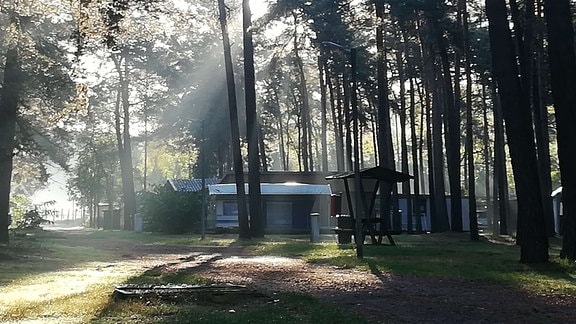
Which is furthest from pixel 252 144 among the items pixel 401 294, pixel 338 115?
pixel 401 294

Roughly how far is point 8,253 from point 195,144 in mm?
36405

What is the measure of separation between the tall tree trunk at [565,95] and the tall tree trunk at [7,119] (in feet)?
47.1

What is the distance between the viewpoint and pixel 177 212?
45.1 meters

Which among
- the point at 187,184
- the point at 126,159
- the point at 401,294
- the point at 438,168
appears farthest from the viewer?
the point at 126,159

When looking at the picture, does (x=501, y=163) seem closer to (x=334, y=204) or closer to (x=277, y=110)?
(x=334, y=204)

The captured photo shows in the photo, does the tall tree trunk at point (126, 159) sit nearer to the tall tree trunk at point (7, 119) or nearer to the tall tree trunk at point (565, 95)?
the tall tree trunk at point (7, 119)

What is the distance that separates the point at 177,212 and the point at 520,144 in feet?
103

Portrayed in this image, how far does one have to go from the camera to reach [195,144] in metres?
56.9

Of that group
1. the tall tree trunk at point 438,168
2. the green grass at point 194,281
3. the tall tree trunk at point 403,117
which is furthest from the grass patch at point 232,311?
the tall tree trunk at point 403,117

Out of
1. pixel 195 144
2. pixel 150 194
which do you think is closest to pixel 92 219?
pixel 195 144

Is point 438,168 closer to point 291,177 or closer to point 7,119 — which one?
point 291,177

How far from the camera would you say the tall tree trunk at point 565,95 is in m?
16.1

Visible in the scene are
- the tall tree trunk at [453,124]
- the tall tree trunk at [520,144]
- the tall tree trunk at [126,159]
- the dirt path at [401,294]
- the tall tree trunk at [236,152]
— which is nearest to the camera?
the dirt path at [401,294]

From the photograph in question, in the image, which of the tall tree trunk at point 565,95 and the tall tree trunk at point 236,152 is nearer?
the tall tree trunk at point 565,95
